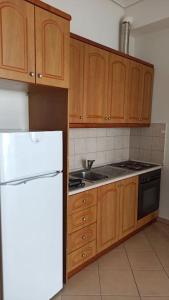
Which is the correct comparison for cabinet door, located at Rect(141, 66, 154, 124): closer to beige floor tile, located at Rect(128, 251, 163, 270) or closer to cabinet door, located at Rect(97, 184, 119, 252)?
cabinet door, located at Rect(97, 184, 119, 252)

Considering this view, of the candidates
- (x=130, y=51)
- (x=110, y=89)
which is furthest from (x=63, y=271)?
(x=130, y=51)

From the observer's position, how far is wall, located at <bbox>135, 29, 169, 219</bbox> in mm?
2965

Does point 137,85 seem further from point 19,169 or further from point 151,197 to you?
point 19,169

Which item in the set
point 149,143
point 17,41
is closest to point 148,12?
point 149,143

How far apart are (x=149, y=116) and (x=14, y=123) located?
1.93 m

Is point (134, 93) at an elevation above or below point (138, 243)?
above

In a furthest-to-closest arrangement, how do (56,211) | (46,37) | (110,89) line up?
(110,89), (56,211), (46,37)

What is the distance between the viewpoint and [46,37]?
159 centimetres

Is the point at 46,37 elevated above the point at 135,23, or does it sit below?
below

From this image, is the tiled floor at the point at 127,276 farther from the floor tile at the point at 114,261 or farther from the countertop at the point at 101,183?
the countertop at the point at 101,183

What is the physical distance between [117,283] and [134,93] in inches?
82.1

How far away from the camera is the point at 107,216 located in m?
2.36

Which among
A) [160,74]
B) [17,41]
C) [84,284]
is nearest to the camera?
[17,41]

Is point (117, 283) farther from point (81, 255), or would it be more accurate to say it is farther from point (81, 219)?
point (81, 219)
